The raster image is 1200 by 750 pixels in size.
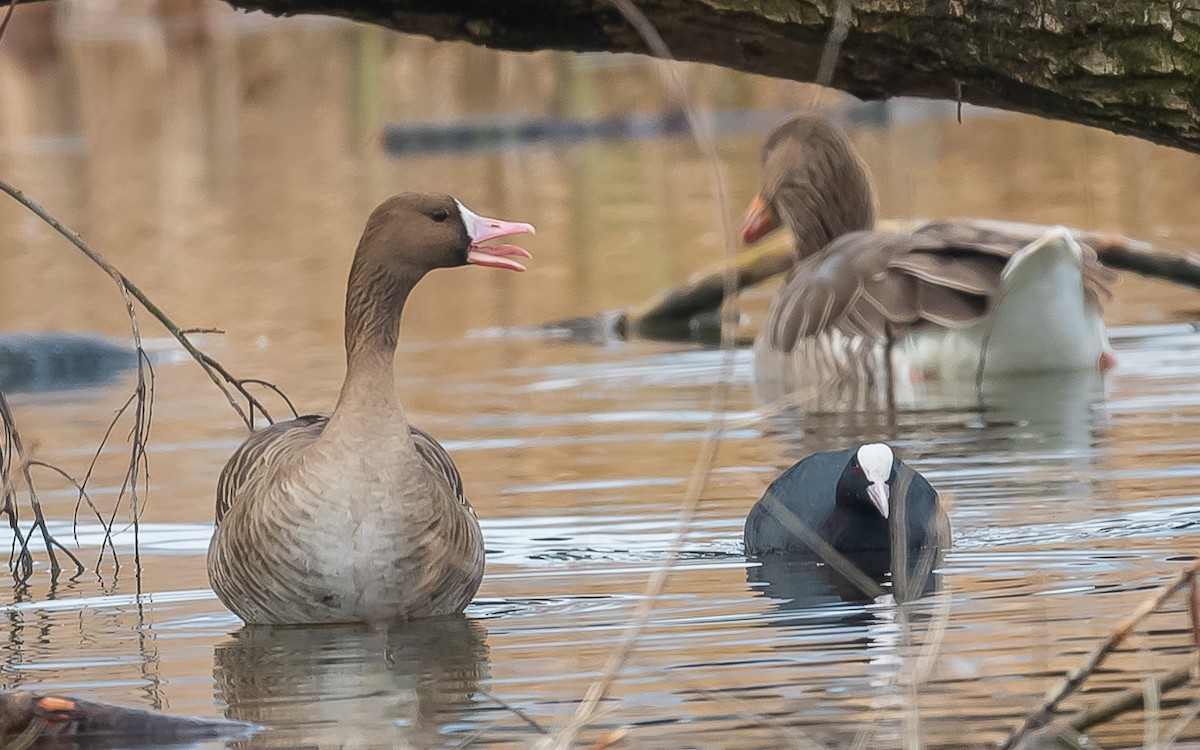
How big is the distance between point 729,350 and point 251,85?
1199 inches

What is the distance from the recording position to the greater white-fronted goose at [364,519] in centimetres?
604

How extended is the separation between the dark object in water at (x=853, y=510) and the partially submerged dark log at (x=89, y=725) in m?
2.24

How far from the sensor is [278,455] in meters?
6.43

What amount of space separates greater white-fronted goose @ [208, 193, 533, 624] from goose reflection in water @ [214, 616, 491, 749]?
86 millimetres

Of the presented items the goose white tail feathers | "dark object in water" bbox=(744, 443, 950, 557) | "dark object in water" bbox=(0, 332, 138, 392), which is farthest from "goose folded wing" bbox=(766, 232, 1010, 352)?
"dark object in water" bbox=(0, 332, 138, 392)

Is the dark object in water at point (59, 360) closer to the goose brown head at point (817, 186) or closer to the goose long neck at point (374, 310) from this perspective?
the goose brown head at point (817, 186)

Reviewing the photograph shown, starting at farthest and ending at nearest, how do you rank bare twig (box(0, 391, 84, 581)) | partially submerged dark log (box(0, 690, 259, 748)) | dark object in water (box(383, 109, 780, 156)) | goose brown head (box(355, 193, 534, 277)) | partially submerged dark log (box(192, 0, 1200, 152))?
1. dark object in water (box(383, 109, 780, 156))
2. goose brown head (box(355, 193, 534, 277))
3. bare twig (box(0, 391, 84, 581))
4. partially submerged dark log (box(192, 0, 1200, 152))
5. partially submerged dark log (box(0, 690, 259, 748))

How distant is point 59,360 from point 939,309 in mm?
5226

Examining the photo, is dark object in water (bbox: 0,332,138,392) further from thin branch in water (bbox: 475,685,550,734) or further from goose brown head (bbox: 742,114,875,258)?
thin branch in water (bbox: 475,685,550,734)

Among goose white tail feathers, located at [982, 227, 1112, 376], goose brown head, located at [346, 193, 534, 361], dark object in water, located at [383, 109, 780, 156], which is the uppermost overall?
dark object in water, located at [383, 109, 780, 156]

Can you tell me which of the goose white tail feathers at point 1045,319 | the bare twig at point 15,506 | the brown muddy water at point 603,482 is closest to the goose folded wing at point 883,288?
the goose white tail feathers at point 1045,319

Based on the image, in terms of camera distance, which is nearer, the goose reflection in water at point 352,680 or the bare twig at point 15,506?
the goose reflection in water at point 352,680

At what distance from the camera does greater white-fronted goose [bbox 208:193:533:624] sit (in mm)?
6035

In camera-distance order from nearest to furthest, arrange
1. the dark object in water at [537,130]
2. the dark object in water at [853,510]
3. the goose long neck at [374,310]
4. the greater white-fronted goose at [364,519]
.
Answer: the greater white-fronted goose at [364,519], the goose long neck at [374,310], the dark object in water at [853,510], the dark object in water at [537,130]
